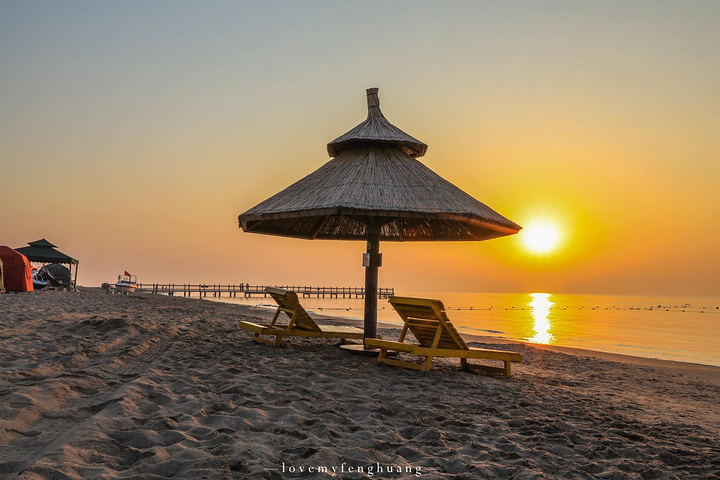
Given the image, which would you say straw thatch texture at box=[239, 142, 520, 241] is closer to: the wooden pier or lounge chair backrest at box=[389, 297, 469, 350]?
lounge chair backrest at box=[389, 297, 469, 350]

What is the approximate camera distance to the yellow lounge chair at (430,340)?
5.71m

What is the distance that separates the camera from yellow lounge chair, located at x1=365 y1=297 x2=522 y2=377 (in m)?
5.71

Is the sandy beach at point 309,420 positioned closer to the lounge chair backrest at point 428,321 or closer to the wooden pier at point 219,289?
the lounge chair backrest at point 428,321

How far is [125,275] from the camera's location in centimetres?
3691

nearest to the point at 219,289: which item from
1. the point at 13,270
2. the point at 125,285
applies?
the point at 125,285

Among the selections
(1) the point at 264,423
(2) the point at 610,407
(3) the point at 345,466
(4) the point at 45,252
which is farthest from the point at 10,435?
(4) the point at 45,252

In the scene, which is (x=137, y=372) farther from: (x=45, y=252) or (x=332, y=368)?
(x=45, y=252)

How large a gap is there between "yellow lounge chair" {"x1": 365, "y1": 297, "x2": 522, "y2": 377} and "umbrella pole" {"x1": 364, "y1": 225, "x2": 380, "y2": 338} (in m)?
0.98

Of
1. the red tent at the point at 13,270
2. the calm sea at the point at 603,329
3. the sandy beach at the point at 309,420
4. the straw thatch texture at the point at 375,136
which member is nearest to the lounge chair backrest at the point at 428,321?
the sandy beach at the point at 309,420

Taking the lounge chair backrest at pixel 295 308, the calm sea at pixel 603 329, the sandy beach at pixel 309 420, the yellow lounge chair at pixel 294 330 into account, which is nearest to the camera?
the sandy beach at pixel 309 420

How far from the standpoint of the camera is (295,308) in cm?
684

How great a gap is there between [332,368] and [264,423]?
2361 mm

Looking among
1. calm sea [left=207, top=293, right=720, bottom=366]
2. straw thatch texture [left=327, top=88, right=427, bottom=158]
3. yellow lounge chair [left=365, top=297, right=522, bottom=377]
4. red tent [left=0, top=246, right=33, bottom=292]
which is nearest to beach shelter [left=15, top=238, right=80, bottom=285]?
red tent [left=0, top=246, right=33, bottom=292]

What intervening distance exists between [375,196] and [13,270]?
69.3 ft
